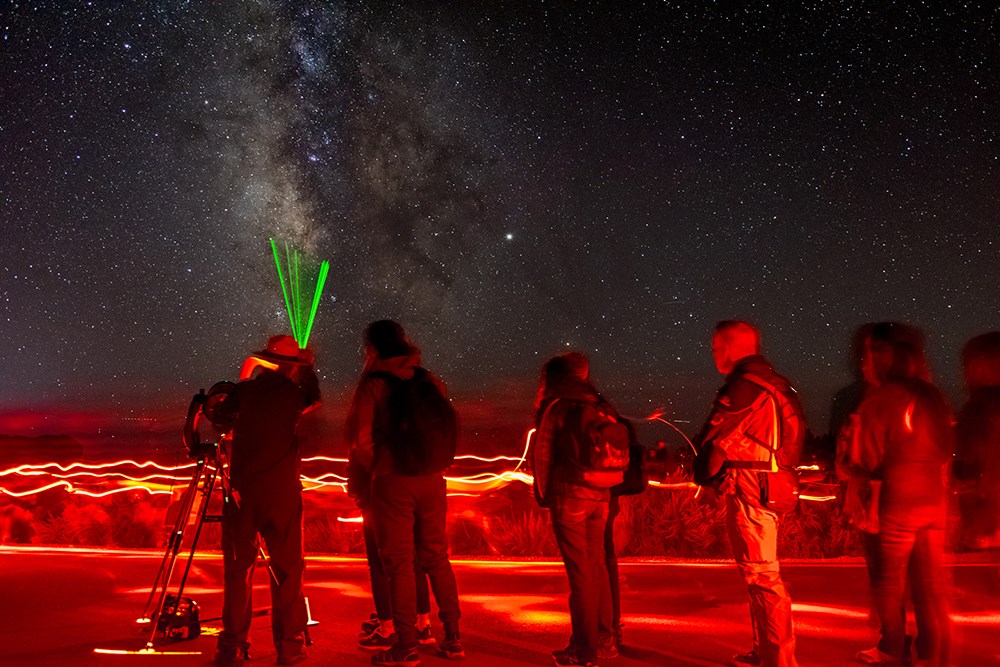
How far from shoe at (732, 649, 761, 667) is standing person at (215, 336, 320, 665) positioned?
2794 millimetres

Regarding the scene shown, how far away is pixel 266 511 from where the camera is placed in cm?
665

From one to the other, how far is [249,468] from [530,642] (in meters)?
2.44

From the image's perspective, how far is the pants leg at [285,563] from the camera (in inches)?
263

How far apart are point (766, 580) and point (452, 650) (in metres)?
2.16

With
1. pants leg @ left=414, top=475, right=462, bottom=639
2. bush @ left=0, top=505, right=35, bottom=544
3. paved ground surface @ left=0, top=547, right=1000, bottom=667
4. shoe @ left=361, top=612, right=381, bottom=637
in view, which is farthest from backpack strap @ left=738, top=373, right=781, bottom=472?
bush @ left=0, top=505, right=35, bottom=544

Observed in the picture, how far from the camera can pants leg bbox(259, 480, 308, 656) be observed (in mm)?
6691

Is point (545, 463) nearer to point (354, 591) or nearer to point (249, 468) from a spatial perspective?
point (249, 468)

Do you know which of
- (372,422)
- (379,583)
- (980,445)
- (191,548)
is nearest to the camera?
(980,445)

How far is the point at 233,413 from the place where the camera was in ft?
22.2

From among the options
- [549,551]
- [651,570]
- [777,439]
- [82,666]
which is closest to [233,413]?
[82,666]

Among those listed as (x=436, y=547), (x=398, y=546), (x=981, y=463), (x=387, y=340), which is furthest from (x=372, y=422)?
(x=981, y=463)

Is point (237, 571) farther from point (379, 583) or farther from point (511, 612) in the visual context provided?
point (511, 612)

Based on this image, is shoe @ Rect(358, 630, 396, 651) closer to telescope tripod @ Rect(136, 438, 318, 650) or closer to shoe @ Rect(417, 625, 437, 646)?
shoe @ Rect(417, 625, 437, 646)

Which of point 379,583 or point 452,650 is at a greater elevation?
point 379,583
